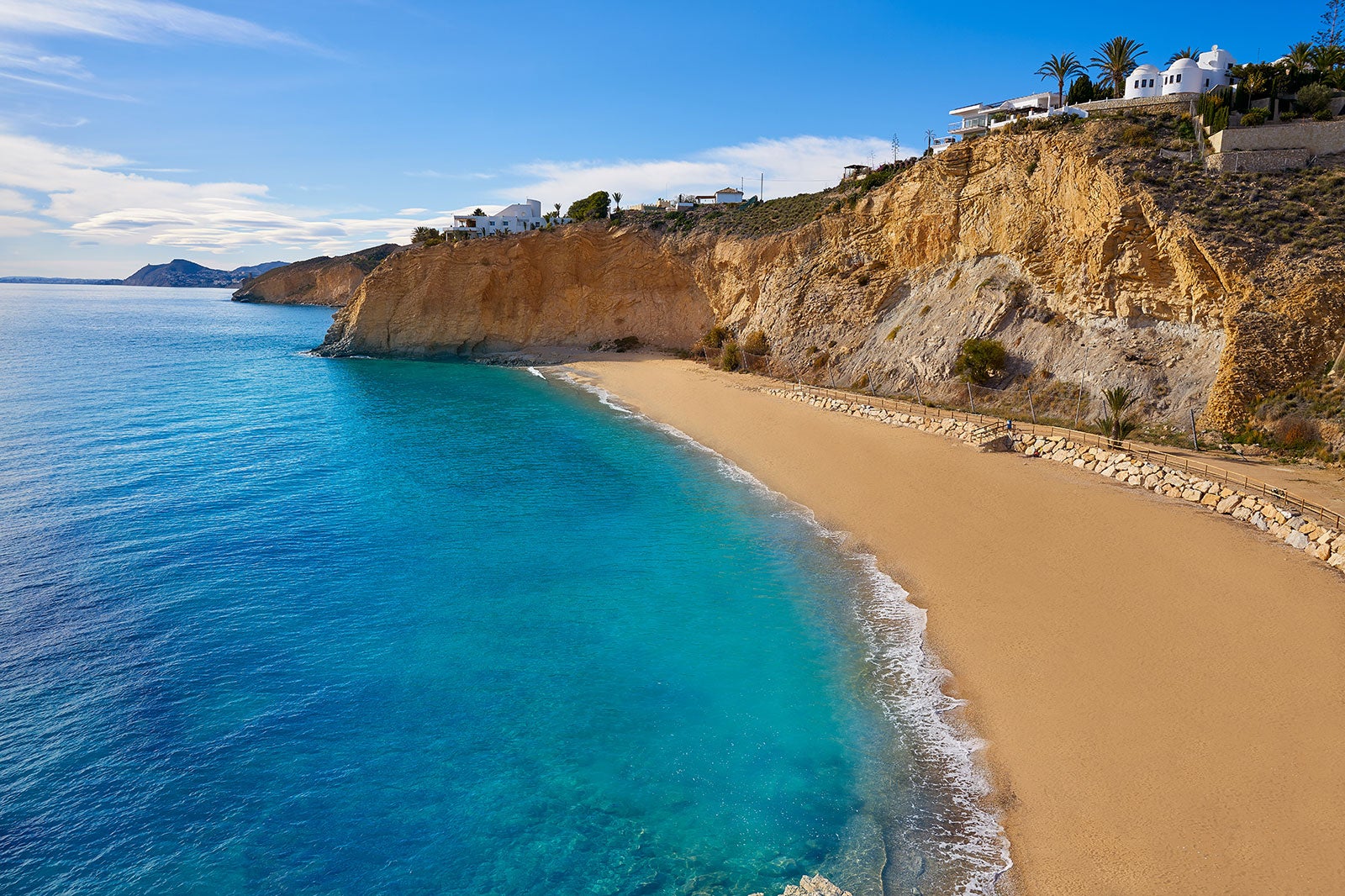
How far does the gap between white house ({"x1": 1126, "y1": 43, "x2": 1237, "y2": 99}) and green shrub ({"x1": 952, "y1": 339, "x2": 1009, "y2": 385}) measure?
1722 centimetres

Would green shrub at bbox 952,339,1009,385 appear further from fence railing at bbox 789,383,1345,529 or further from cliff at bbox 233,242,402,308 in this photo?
cliff at bbox 233,242,402,308

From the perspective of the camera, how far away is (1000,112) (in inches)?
1861

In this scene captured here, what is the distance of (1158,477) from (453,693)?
848 inches

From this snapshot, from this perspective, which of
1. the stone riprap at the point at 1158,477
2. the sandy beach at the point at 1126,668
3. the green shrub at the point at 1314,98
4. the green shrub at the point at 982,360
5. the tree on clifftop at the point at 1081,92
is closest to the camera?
the sandy beach at the point at 1126,668

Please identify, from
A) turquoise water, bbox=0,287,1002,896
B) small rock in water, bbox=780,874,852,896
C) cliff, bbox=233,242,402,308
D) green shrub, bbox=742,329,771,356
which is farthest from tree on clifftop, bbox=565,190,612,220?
cliff, bbox=233,242,402,308

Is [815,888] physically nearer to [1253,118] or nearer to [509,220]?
[1253,118]

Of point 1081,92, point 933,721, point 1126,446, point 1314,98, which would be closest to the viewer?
point 933,721

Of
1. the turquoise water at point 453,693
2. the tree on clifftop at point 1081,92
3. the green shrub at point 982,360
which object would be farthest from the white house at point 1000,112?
the turquoise water at point 453,693

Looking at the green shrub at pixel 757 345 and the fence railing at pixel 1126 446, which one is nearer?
the fence railing at pixel 1126 446

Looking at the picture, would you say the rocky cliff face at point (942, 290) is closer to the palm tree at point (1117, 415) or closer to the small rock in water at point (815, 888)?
the palm tree at point (1117, 415)

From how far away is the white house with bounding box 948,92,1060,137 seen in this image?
46.0m

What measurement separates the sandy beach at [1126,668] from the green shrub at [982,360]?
9.58 m

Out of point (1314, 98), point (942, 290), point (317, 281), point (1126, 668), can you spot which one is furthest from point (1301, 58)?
point (317, 281)

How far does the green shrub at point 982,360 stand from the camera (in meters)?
34.7
